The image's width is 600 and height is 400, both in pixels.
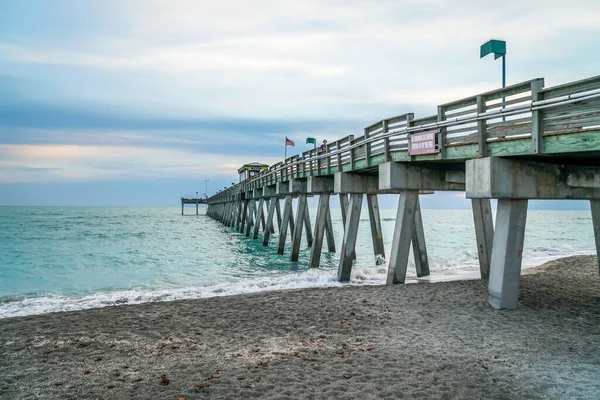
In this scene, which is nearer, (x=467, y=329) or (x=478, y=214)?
(x=467, y=329)

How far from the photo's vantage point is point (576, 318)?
8023 millimetres

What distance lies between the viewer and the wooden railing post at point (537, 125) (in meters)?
7.28


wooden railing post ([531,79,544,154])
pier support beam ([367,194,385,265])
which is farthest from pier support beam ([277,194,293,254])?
wooden railing post ([531,79,544,154])

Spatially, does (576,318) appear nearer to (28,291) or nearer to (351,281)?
(351,281)

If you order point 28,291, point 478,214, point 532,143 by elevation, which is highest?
point 532,143

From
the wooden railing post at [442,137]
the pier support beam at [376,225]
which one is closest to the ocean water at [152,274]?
the pier support beam at [376,225]

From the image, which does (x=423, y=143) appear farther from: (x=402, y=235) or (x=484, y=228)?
(x=484, y=228)

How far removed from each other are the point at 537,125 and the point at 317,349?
509 cm

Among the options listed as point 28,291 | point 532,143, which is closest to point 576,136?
point 532,143

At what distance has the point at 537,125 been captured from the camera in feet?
23.9

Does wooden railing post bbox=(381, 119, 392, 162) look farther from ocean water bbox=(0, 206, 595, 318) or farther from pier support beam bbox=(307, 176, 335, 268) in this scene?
pier support beam bbox=(307, 176, 335, 268)

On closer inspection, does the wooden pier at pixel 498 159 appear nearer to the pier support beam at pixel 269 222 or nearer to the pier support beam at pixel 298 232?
the pier support beam at pixel 298 232

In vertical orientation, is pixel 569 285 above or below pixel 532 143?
below

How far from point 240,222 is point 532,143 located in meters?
44.8
